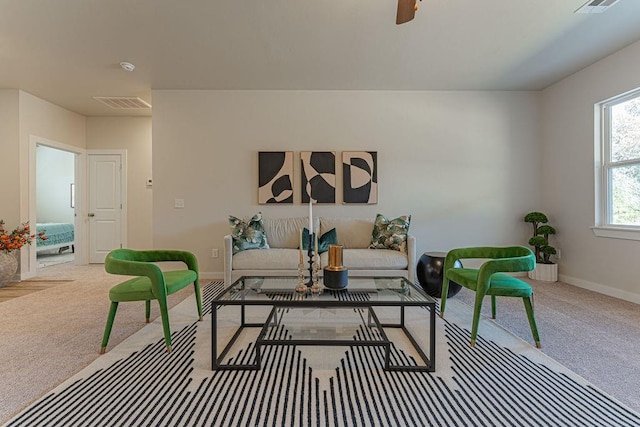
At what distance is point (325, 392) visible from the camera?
61.9 inches

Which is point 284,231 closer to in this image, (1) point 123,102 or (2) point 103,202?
(1) point 123,102

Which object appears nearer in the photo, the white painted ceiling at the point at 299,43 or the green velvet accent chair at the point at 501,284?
the green velvet accent chair at the point at 501,284

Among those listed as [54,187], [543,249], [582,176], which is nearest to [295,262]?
[543,249]

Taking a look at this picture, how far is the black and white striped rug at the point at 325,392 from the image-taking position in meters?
1.38

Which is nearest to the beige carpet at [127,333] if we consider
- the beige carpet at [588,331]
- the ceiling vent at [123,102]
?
the beige carpet at [588,331]

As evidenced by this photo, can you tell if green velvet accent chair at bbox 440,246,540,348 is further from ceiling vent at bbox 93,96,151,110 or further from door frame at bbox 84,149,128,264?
door frame at bbox 84,149,128,264

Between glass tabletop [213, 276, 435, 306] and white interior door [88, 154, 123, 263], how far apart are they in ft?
13.9

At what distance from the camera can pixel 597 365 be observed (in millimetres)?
1868

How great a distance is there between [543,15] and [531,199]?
8.33 feet

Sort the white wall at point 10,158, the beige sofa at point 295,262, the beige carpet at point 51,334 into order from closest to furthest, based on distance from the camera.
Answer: the beige carpet at point 51,334 → the beige sofa at point 295,262 → the white wall at point 10,158

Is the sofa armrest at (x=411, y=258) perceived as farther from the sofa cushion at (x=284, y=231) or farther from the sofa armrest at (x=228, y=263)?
the sofa armrest at (x=228, y=263)

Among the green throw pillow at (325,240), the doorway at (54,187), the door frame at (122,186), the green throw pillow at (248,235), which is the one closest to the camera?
the green throw pillow at (248,235)

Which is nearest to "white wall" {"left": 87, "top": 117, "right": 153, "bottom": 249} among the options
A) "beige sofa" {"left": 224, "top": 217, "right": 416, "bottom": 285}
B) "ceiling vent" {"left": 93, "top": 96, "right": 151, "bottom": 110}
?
"ceiling vent" {"left": 93, "top": 96, "right": 151, "bottom": 110}

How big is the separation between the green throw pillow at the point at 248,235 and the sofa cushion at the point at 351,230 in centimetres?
80
